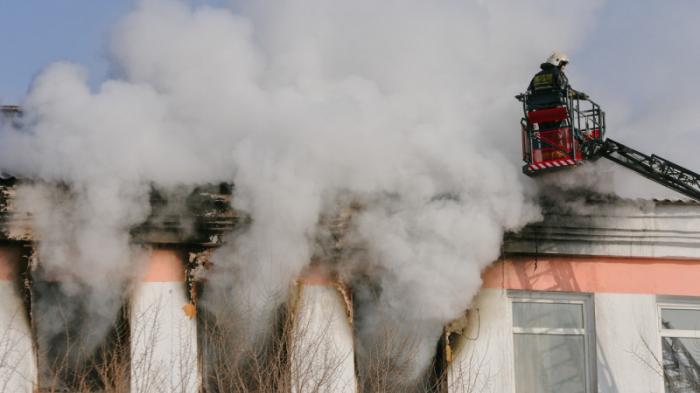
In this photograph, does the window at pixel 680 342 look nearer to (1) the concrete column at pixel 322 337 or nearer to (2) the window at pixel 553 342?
(2) the window at pixel 553 342

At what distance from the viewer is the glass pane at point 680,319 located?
1725cm

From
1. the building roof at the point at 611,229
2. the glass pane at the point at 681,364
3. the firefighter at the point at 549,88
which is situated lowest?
the glass pane at the point at 681,364

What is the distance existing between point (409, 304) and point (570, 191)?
264 centimetres

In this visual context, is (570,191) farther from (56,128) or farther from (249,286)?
(56,128)

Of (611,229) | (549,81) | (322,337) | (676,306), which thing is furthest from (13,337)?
(676,306)

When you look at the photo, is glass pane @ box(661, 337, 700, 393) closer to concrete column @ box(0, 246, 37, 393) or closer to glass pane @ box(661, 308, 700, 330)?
glass pane @ box(661, 308, 700, 330)

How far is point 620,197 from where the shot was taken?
17.1m

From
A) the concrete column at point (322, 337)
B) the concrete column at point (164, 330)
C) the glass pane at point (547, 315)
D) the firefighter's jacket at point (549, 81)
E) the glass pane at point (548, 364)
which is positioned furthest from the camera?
the glass pane at point (547, 315)

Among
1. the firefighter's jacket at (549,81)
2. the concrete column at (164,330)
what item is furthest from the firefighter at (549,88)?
the concrete column at (164,330)

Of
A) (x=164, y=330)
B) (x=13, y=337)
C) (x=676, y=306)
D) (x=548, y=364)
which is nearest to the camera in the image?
(x=13, y=337)

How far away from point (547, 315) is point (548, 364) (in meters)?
0.65

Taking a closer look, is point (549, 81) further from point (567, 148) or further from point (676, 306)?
point (676, 306)

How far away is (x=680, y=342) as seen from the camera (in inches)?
679

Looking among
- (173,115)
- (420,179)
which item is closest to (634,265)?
(420,179)
